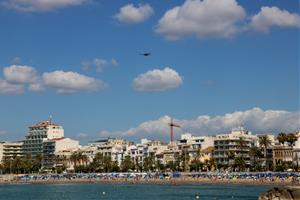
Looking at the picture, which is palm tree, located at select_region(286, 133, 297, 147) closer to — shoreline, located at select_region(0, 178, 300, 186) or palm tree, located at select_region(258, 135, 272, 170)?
palm tree, located at select_region(258, 135, 272, 170)

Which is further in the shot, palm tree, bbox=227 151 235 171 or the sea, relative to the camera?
palm tree, bbox=227 151 235 171

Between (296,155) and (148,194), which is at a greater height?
(296,155)

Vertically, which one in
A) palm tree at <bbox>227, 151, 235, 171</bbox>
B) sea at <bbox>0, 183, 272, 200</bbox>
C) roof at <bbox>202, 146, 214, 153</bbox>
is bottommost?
sea at <bbox>0, 183, 272, 200</bbox>

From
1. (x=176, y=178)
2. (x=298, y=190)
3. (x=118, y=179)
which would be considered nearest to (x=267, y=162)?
(x=176, y=178)

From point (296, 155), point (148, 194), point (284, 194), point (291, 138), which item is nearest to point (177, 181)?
point (296, 155)

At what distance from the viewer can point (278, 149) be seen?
7028 inches

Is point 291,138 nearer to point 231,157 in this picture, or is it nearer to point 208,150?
point 231,157

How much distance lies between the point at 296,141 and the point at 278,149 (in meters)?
6.39

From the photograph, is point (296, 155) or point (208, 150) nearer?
point (296, 155)

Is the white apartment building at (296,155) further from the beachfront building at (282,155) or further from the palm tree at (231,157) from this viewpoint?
the palm tree at (231,157)

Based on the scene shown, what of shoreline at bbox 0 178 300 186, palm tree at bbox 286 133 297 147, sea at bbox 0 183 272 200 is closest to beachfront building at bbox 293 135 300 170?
palm tree at bbox 286 133 297 147

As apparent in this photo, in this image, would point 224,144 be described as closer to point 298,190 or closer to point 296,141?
point 296,141

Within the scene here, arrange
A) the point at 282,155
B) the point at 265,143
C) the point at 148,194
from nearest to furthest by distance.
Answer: the point at 148,194
the point at 265,143
the point at 282,155

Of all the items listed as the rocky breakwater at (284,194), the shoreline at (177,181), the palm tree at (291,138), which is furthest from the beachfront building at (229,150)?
the rocky breakwater at (284,194)
